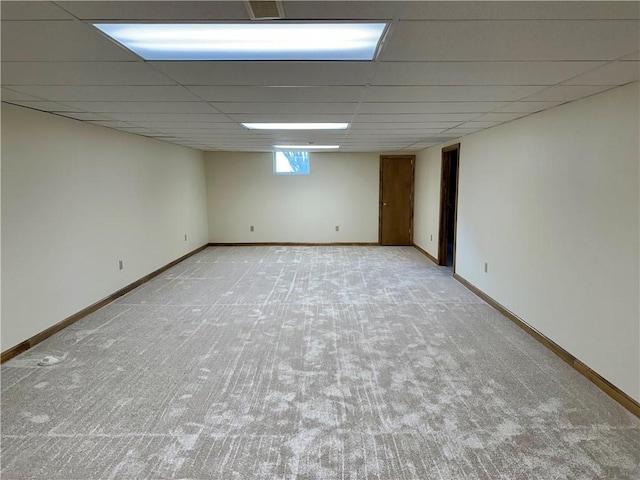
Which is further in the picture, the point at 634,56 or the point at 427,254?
the point at 427,254

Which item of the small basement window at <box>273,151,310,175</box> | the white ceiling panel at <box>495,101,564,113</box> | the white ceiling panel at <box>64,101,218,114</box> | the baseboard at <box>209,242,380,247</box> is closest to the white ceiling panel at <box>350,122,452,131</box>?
the white ceiling panel at <box>495,101,564,113</box>

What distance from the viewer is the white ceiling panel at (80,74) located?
2.03 meters

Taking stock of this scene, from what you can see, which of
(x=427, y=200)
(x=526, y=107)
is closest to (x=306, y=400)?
(x=526, y=107)

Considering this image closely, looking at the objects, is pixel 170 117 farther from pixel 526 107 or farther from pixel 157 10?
pixel 526 107

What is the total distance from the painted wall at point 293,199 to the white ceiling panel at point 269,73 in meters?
5.85

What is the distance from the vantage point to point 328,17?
1473mm

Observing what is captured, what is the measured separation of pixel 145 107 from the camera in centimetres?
314

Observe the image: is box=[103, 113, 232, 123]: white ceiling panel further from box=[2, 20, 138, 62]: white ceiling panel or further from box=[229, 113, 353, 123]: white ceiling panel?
box=[2, 20, 138, 62]: white ceiling panel

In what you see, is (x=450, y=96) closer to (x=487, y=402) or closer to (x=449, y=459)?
(x=487, y=402)

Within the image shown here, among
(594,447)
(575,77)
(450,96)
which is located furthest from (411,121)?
(594,447)

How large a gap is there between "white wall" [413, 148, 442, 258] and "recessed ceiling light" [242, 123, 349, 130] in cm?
270

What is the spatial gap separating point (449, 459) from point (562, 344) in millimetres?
1707

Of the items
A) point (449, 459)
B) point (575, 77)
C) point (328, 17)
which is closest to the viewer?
point (328, 17)

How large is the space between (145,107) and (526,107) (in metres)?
3.08
